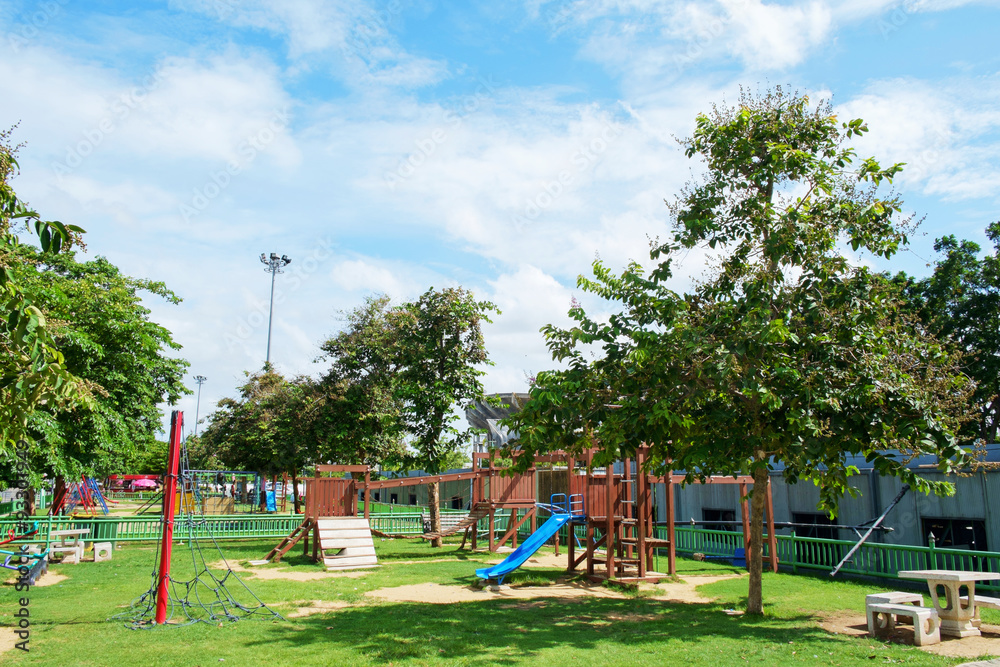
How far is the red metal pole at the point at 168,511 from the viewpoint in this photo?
33.9 ft

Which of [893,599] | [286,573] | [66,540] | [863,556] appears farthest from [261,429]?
[893,599]

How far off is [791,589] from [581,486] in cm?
907

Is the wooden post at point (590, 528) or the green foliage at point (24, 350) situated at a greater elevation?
the green foliage at point (24, 350)

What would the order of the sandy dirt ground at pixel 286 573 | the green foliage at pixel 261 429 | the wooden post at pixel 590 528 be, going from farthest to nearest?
the green foliage at pixel 261 429, the sandy dirt ground at pixel 286 573, the wooden post at pixel 590 528

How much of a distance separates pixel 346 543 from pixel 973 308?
85.7 ft

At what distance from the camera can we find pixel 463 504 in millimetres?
42938

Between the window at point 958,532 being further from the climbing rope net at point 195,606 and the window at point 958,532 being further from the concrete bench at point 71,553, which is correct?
the concrete bench at point 71,553

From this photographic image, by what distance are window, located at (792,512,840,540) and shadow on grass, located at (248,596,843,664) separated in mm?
8933

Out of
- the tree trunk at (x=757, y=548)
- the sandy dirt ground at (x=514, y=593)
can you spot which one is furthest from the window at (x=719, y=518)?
the tree trunk at (x=757, y=548)

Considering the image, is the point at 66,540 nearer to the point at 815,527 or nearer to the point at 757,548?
the point at 757,548

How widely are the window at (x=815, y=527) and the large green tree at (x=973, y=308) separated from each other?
1144 cm

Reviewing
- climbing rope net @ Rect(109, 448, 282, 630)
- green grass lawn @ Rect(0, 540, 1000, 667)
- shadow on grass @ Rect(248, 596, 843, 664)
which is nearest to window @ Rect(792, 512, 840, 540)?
green grass lawn @ Rect(0, 540, 1000, 667)

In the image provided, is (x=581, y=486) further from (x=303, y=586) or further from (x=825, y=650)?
(x=825, y=650)

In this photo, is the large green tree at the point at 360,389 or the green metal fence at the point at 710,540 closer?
the green metal fence at the point at 710,540
